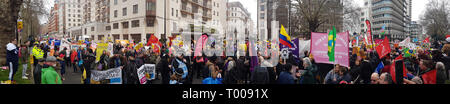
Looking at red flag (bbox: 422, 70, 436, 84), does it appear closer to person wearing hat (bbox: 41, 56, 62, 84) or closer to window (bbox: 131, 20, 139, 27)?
person wearing hat (bbox: 41, 56, 62, 84)

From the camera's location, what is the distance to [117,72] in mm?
5754

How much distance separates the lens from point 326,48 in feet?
17.7

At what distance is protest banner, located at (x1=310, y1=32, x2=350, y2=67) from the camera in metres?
4.96

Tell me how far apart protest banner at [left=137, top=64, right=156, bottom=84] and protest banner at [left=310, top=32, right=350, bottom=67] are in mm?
4498

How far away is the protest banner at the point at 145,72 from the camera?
245 inches

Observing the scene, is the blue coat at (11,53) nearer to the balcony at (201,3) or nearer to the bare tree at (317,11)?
the bare tree at (317,11)

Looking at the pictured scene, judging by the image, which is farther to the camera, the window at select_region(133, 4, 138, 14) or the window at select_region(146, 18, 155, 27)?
the window at select_region(133, 4, 138, 14)

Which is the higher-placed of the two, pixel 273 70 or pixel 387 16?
pixel 387 16

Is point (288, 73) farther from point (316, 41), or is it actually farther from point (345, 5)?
point (345, 5)

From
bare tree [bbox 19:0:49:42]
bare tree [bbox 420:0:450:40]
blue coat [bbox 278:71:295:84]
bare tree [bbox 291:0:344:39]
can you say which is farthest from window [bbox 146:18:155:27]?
bare tree [bbox 420:0:450:40]

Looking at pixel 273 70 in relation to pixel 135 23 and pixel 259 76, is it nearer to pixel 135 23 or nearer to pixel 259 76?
pixel 259 76

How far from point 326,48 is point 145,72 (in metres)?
5.23

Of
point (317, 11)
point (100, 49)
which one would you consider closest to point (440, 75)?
point (100, 49)
